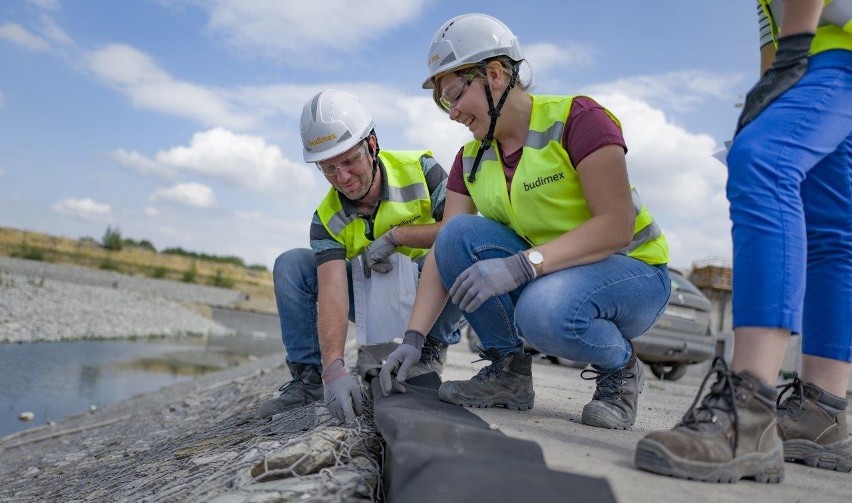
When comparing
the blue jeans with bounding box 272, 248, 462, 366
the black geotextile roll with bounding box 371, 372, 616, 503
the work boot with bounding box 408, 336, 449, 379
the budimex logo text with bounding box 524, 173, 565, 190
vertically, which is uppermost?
the budimex logo text with bounding box 524, 173, 565, 190

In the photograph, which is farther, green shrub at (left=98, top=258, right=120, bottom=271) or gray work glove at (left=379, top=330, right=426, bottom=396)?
green shrub at (left=98, top=258, right=120, bottom=271)

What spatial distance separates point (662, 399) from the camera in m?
5.57

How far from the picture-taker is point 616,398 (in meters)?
2.76

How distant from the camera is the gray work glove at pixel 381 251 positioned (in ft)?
11.7

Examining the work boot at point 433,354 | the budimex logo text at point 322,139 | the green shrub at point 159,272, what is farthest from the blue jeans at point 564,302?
the green shrub at point 159,272

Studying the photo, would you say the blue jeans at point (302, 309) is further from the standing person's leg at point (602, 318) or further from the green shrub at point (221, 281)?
the green shrub at point (221, 281)

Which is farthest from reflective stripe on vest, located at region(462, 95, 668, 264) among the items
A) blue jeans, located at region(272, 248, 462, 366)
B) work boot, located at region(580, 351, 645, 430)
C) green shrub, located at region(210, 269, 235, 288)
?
green shrub, located at region(210, 269, 235, 288)

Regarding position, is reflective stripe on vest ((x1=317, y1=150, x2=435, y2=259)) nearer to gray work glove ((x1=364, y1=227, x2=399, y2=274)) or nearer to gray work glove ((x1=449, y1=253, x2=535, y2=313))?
gray work glove ((x1=364, y1=227, x2=399, y2=274))

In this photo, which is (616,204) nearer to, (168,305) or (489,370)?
(489,370)

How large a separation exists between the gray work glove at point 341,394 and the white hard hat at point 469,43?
133 cm

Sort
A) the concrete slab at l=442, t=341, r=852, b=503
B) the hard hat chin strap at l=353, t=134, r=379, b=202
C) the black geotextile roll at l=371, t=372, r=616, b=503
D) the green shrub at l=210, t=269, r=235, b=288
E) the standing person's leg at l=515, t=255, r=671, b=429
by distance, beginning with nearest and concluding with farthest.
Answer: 1. the black geotextile roll at l=371, t=372, r=616, b=503
2. the concrete slab at l=442, t=341, r=852, b=503
3. the standing person's leg at l=515, t=255, r=671, b=429
4. the hard hat chin strap at l=353, t=134, r=379, b=202
5. the green shrub at l=210, t=269, r=235, b=288

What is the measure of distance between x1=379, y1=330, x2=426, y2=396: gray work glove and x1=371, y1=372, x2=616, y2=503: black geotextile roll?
0.61 metres

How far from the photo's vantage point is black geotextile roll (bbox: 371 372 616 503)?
1509mm

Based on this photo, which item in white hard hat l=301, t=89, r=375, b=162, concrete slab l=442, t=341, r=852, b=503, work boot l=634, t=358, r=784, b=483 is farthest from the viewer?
white hard hat l=301, t=89, r=375, b=162
